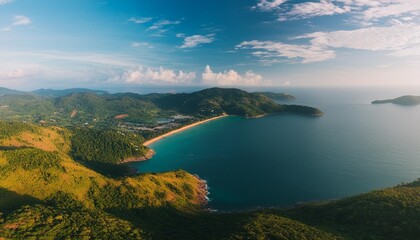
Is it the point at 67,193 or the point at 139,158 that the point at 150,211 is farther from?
the point at 139,158

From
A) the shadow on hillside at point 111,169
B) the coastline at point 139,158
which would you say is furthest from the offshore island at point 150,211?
the coastline at point 139,158

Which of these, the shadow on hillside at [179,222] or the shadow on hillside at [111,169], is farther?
the shadow on hillside at [111,169]

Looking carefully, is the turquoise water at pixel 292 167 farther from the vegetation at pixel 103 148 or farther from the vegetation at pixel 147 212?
the vegetation at pixel 147 212

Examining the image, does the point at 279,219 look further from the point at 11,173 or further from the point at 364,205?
the point at 11,173

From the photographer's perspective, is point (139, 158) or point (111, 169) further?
point (139, 158)

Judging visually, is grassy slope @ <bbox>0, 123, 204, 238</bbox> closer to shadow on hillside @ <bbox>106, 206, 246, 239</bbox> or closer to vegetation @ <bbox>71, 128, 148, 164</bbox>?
shadow on hillside @ <bbox>106, 206, 246, 239</bbox>

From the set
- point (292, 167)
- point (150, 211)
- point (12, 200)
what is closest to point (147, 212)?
point (150, 211)

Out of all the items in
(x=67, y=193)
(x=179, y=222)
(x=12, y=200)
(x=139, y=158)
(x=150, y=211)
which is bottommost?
(x=179, y=222)
